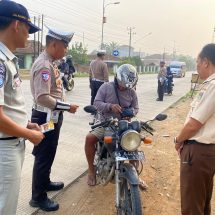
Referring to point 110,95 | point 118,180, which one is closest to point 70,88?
point 110,95

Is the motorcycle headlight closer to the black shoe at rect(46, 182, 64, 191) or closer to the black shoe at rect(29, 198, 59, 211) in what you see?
the black shoe at rect(29, 198, 59, 211)

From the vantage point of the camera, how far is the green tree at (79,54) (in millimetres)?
44156

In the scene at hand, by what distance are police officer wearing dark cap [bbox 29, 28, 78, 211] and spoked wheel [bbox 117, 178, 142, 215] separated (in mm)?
859

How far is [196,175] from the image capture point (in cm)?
262

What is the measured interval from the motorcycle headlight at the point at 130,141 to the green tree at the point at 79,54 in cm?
4175

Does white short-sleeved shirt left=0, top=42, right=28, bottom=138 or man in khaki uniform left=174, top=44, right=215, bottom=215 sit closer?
white short-sleeved shirt left=0, top=42, right=28, bottom=138

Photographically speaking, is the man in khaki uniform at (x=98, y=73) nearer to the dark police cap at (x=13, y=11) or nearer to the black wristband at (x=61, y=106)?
the black wristband at (x=61, y=106)

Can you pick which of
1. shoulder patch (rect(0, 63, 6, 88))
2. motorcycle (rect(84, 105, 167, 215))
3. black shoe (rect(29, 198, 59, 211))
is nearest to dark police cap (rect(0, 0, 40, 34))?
shoulder patch (rect(0, 63, 6, 88))

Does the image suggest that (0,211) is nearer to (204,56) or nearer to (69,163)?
(204,56)

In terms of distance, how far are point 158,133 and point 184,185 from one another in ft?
15.3

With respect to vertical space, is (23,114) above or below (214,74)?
below

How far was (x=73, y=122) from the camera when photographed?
7.61 metres

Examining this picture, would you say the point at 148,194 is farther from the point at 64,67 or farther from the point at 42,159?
the point at 64,67

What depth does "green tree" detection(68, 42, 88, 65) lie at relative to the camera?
4416 centimetres
